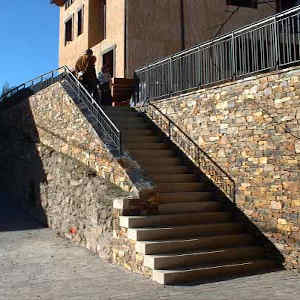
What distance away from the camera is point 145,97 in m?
12.9

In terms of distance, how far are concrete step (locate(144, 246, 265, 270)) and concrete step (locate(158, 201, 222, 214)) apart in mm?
1233

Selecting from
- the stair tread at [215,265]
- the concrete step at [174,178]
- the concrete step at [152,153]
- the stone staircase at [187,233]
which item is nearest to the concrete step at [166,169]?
the stone staircase at [187,233]

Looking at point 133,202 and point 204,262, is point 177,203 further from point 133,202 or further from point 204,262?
point 204,262

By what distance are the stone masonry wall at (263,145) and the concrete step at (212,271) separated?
1.74ft

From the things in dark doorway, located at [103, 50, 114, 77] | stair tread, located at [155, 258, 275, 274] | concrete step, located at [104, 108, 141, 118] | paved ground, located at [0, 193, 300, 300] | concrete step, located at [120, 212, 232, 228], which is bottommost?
paved ground, located at [0, 193, 300, 300]

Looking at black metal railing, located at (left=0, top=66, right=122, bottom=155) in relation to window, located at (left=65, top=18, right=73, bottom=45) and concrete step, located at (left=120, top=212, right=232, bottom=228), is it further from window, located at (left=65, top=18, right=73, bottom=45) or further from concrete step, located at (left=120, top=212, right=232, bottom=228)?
window, located at (left=65, top=18, right=73, bottom=45)

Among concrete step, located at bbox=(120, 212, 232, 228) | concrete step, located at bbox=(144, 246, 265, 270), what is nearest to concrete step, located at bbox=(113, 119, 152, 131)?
concrete step, located at bbox=(120, 212, 232, 228)

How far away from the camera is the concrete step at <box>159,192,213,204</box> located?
29.2 feet

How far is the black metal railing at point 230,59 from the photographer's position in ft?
27.6

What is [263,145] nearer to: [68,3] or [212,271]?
[212,271]

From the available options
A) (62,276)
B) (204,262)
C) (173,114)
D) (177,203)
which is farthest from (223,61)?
(62,276)

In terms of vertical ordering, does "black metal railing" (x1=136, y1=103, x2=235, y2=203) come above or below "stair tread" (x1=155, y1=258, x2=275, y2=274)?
above

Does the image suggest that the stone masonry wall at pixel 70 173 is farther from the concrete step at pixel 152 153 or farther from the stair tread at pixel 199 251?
the concrete step at pixel 152 153

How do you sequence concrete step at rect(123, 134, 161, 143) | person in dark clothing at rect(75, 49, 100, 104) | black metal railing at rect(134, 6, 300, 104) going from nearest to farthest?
black metal railing at rect(134, 6, 300, 104) < concrete step at rect(123, 134, 161, 143) < person in dark clothing at rect(75, 49, 100, 104)
